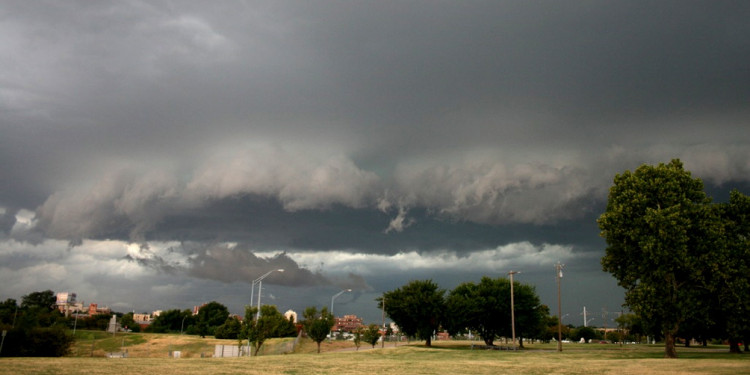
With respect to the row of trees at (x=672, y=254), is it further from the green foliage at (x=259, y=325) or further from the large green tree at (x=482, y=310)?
the large green tree at (x=482, y=310)

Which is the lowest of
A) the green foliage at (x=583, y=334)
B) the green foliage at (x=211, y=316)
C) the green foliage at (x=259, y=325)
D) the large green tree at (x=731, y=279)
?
the green foliage at (x=583, y=334)

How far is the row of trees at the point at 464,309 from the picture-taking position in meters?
89.1

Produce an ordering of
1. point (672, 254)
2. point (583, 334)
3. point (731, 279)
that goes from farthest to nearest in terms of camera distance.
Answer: point (583, 334) < point (731, 279) < point (672, 254)

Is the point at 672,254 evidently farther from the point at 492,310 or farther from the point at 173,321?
the point at 173,321

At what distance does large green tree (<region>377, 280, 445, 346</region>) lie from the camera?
89.2 m

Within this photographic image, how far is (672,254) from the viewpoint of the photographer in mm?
44875

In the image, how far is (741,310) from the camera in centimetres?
4684

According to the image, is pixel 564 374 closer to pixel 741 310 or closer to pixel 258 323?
pixel 741 310

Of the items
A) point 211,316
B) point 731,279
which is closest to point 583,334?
point 211,316

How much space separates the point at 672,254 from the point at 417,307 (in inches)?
1987

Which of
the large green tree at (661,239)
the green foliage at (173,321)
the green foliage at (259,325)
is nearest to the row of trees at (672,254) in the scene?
the large green tree at (661,239)

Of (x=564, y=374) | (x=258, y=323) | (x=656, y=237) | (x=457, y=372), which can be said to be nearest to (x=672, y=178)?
(x=656, y=237)

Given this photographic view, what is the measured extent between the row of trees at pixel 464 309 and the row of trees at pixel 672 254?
135ft

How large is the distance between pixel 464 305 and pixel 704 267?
154 feet
